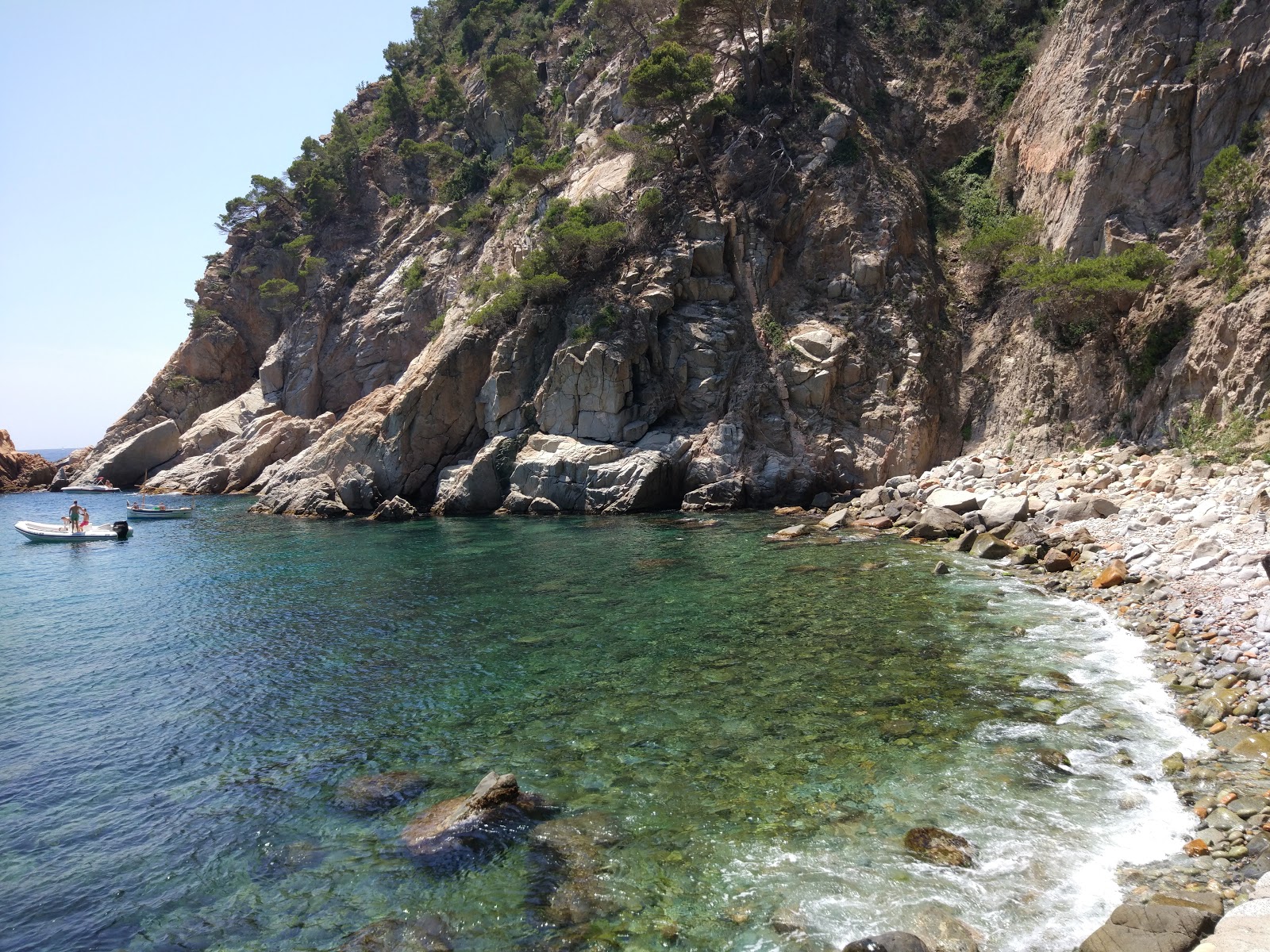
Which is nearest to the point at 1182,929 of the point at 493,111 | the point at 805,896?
the point at 805,896

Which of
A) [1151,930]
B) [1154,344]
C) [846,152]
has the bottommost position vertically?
[1151,930]

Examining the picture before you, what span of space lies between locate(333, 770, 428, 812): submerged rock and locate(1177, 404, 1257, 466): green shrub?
20.4 meters

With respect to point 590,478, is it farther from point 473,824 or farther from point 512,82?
point 512,82

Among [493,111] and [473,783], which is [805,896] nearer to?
[473,783]

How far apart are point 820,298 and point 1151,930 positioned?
29.8m

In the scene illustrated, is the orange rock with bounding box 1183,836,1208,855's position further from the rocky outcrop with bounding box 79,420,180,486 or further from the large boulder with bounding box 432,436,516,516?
the rocky outcrop with bounding box 79,420,180,486

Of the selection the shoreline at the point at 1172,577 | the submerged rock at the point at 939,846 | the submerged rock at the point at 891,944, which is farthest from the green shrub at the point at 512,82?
the submerged rock at the point at 891,944

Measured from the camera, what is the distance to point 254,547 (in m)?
28.5

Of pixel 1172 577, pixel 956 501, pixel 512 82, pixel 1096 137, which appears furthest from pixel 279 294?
pixel 1172 577

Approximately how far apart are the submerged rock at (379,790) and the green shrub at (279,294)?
188ft

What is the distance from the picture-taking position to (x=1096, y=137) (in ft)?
90.1

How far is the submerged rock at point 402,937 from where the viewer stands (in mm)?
6594

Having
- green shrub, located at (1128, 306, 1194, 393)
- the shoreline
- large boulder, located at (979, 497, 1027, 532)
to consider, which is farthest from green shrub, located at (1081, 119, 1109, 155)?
large boulder, located at (979, 497, 1027, 532)

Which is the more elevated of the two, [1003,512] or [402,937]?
[1003,512]
